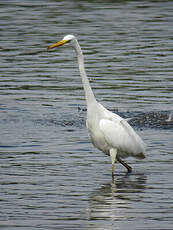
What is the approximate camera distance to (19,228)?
7434mm

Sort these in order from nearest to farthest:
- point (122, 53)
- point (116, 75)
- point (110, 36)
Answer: point (116, 75), point (122, 53), point (110, 36)

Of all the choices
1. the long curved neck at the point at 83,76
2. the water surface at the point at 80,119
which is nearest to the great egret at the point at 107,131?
the long curved neck at the point at 83,76

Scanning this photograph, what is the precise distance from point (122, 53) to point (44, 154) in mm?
10391

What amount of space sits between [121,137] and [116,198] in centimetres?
156

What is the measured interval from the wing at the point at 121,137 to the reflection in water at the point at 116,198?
463 mm

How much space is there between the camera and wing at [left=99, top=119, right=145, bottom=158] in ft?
33.1

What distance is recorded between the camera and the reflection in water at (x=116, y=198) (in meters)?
7.98

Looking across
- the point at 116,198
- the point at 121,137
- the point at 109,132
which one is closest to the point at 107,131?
the point at 109,132

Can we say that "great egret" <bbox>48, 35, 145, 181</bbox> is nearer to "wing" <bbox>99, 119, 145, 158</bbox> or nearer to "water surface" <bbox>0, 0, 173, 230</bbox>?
"wing" <bbox>99, 119, 145, 158</bbox>

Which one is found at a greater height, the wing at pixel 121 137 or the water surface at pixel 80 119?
the wing at pixel 121 137

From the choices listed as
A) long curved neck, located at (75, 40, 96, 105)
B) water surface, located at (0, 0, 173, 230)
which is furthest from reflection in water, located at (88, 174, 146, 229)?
long curved neck, located at (75, 40, 96, 105)

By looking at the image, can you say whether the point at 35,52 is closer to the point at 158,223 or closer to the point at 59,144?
the point at 59,144

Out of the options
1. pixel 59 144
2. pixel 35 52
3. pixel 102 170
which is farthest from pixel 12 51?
pixel 102 170

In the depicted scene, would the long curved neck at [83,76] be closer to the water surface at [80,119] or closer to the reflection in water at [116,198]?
the water surface at [80,119]
